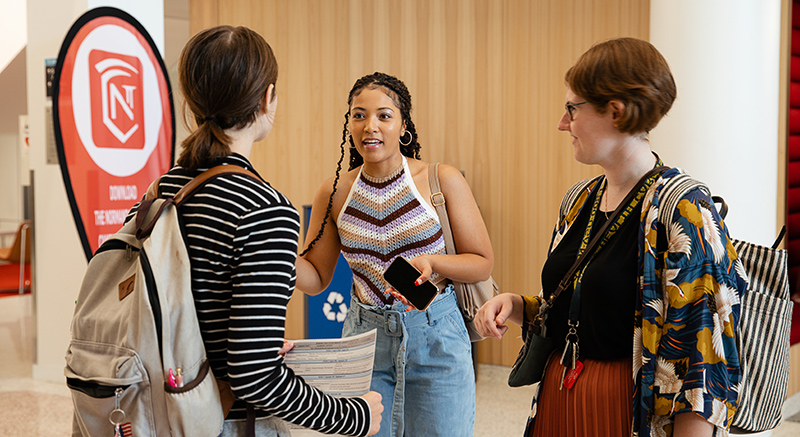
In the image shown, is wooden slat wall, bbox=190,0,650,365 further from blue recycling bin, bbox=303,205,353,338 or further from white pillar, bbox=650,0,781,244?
white pillar, bbox=650,0,781,244

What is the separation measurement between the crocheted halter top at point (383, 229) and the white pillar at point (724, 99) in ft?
4.79

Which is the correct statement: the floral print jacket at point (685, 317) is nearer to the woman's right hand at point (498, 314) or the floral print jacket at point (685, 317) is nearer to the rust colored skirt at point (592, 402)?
the rust colored skirt at point (592, 402)

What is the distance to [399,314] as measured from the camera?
6.40ft

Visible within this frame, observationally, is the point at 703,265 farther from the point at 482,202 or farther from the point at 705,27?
the point at 482,202

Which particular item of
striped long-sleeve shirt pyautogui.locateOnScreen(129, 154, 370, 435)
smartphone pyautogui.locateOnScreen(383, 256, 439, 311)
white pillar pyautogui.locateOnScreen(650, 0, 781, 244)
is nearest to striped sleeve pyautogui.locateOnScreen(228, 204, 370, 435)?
striped long-sleeve shirt pyautogui.locateOnScreen(129, 154, 370, 435)

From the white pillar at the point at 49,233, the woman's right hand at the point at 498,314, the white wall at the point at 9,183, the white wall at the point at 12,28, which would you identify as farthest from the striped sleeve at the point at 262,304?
the white wall at the point at 9,183

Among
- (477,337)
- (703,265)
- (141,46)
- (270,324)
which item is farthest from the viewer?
(141,46)

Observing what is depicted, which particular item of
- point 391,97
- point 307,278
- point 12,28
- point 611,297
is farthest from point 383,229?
point 12,28

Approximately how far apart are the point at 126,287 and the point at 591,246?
0.90 m

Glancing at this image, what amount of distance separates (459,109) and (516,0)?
86cm

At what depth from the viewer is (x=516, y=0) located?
478 centimetres

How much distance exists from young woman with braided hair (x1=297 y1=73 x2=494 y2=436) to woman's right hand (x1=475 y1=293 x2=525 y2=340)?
0.93 ft

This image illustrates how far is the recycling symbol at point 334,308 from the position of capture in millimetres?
4625

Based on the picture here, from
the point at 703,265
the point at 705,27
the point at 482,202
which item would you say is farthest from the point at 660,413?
the point at 482,202
